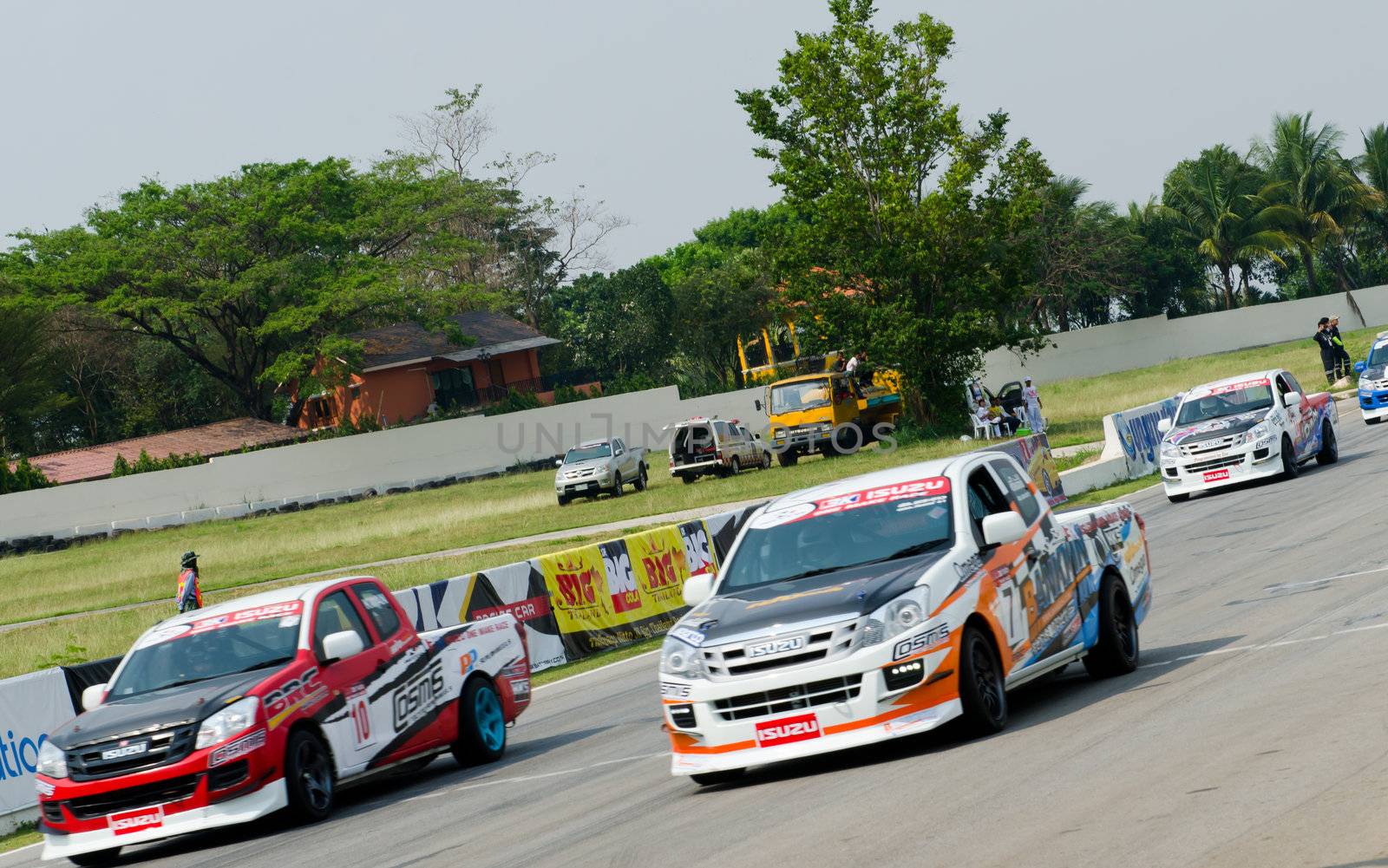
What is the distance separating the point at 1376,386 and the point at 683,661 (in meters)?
29.0

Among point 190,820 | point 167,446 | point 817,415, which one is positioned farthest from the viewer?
point 167,446

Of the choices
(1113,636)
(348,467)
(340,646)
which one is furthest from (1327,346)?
(340,646)

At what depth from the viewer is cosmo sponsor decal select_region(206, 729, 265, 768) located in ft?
32.5

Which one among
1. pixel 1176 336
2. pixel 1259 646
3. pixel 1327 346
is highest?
pixel 1176 336

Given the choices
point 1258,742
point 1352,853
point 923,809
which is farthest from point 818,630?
point 1352,853

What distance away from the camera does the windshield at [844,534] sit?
9594 mm

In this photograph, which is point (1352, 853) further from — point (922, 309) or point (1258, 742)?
point (922, 309)

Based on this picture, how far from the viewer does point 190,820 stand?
991 cm

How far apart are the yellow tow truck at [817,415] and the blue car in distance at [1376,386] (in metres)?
17.4

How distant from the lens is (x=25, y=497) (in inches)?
2163

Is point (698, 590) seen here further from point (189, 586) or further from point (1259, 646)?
point (189, 586)

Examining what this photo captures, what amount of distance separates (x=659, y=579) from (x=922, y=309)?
1127 inches

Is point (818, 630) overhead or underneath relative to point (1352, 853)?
overhead

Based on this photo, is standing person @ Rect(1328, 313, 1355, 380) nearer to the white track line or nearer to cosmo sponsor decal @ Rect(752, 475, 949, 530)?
the white track line
